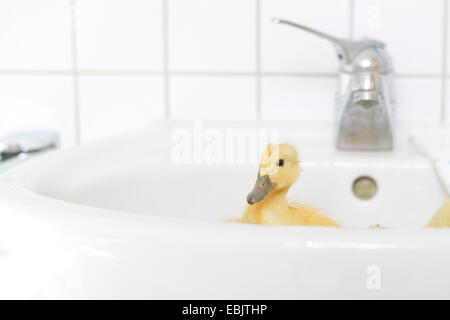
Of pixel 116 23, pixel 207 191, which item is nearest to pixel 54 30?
pixel 116 23

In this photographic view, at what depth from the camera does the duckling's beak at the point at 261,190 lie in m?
0.41

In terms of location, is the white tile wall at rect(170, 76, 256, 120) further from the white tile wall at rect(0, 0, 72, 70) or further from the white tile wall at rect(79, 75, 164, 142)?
the white tile wall at rect(0, 0, 72, 70)

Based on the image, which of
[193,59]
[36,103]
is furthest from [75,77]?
[193,59]

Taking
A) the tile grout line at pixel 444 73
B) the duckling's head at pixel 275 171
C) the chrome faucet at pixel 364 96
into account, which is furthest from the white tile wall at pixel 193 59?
the duckling's head at pixel 275 171

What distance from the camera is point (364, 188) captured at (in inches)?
24.5

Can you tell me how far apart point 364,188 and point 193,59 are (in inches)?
12.1

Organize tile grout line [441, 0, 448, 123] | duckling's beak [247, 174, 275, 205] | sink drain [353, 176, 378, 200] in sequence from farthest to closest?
tile grout line [441, 0, 448, 123]
sink drain [353, 176, 378, 200]
duckling's beak [247, 174, 275, 205]

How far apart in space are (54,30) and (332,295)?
2.14 feet

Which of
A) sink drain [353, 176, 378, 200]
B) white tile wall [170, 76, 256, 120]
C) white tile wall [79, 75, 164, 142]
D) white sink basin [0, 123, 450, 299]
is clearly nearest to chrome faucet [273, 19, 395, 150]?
sink drain [353, 176, 378, 200]

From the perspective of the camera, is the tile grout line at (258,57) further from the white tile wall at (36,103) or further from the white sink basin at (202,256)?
the white sink basin at (202,256)

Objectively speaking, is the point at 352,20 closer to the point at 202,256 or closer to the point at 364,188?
the point at 364,188

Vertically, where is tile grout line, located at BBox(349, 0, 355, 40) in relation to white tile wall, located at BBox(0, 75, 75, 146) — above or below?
above

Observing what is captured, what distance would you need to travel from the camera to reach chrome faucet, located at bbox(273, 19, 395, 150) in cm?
64

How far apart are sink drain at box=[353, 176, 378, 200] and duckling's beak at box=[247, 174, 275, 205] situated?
0.24m
